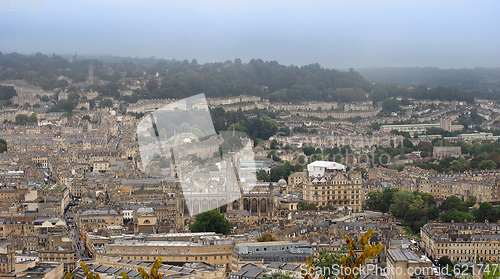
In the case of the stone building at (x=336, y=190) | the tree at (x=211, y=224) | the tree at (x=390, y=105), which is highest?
the tree at (x=211, y=224)

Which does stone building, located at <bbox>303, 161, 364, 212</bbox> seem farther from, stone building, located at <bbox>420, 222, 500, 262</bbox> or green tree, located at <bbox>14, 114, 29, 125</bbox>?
green tree, located at <bbox>14, 114, 29, 125</bbox>

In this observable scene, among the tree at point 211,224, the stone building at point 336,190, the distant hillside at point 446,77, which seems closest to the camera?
the tree at point 211,224

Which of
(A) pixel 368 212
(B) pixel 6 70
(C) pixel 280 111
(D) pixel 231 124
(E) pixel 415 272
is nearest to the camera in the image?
(E) pixel 415 272

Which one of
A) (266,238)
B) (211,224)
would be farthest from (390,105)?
(266,238)

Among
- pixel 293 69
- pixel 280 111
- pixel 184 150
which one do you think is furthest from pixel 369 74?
pixel 184 150

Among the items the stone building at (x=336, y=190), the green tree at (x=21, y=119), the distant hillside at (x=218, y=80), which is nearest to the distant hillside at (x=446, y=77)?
the distant hillside at (x=218, y=80)

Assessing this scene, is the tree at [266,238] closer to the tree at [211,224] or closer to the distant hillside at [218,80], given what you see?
the tree at [211,224]

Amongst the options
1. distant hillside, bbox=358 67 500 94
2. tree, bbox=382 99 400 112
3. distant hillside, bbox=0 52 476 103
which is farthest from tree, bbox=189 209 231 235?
distant hillside, bbox=358 67 500 94

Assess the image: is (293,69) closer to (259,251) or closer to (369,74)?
(369,74)
